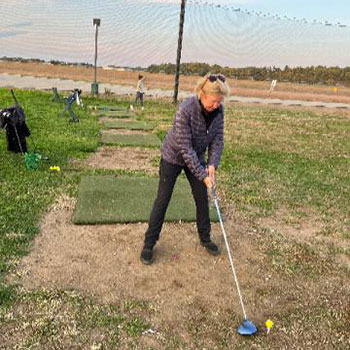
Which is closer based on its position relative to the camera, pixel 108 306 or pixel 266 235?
pixel 108 306

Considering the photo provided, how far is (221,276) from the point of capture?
187 inches

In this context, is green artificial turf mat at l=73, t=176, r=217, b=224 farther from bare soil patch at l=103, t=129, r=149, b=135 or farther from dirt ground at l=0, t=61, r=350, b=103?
dirt ground at l=0, t=61, r=350, b=103

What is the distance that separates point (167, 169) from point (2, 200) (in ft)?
10.3

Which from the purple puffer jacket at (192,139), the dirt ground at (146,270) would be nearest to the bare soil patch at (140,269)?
the dirt ground at (146,270)

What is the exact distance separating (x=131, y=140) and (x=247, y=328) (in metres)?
8.72

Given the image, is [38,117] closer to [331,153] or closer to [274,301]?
[331,153]

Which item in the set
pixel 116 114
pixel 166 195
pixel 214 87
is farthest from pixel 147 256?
pixel 116 114

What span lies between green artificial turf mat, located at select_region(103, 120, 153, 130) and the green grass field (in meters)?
0.97

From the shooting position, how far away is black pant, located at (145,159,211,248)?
15.4 feet

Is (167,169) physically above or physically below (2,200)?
above

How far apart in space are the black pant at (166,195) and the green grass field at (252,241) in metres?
0.95

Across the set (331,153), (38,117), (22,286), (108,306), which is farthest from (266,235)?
(38,117)

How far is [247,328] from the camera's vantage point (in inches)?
149

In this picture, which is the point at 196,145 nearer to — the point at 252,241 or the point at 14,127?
the point at 252,241
